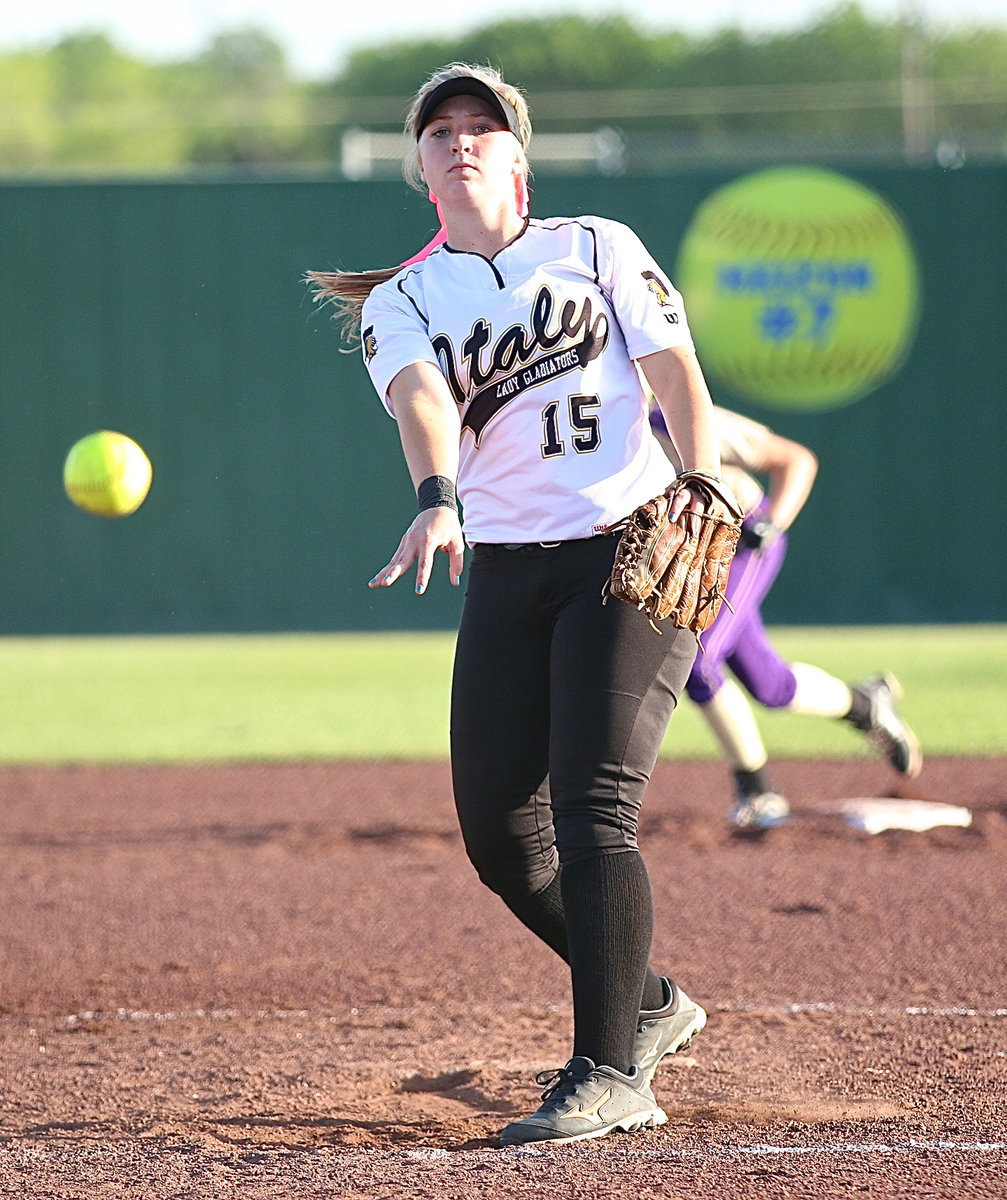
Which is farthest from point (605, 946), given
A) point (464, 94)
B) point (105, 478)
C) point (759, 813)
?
point (759, 813)

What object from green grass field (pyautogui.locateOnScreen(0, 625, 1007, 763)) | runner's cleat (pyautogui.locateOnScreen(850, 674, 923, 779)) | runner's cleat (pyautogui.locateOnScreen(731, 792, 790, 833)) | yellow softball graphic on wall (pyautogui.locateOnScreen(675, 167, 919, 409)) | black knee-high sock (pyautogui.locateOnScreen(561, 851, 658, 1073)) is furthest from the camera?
yellow softball graphic on wall (pyautogui.locateOnScreen(675, 167, 919, 409))

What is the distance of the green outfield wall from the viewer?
12.2m

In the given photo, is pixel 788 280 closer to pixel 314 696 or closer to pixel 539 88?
pixel 314 696

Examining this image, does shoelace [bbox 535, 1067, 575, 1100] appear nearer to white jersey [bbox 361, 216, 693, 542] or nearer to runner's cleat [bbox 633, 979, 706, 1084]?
runner's cleat [bbox 633, 979, 706, 1084]

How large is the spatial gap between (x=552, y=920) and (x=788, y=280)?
10450mm

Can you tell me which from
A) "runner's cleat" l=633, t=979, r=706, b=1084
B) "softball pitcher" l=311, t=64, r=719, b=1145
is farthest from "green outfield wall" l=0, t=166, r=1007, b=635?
"softball pitcher" l=311, t=64, r=719, b=1145

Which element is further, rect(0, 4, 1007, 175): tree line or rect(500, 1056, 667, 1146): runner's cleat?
rect(0, 4, 1007, 175): tree line

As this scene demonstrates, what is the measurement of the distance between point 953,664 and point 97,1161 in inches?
336

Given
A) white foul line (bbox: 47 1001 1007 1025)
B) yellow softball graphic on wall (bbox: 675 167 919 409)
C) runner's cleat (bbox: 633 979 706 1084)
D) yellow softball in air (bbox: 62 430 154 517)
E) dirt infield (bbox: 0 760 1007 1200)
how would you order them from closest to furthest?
1. dirt infield (bbox: 0 760 1007 1200)
2. runner's cleat (bbox: 633 979 706 1084)
3. white foul line (bbox: 47 1001 1007 1025)
4. yellow softball in air (bbox: 62 430 154 517)
5. yellow softball graphic on wall (bbox: 675 167 919 409)

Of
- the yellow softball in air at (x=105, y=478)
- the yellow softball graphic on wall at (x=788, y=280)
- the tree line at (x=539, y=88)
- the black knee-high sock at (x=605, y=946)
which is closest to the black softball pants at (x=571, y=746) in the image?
the black knee-high sock at (x=605, y=946)

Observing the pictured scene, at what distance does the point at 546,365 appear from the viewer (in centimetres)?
265

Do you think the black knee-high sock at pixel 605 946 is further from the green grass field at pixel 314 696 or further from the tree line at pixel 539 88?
the tree line at pixel 539 88

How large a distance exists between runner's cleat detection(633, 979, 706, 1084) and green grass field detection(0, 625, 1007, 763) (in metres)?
4.35

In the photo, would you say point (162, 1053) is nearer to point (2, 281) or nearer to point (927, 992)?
point (927, 992)
